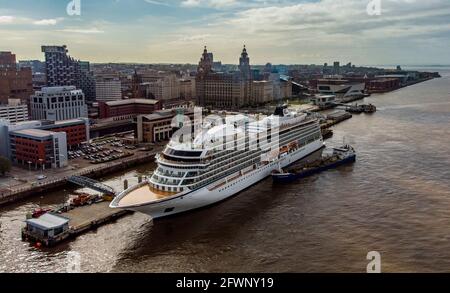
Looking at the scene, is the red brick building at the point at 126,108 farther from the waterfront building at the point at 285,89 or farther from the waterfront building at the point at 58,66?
the waterfront building at the point at 285,89

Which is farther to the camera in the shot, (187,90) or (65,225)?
(187,90)

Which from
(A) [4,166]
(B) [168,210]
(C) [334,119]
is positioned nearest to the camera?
(B) [168,210]

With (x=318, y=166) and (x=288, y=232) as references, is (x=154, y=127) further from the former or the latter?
(x=288, y=232)

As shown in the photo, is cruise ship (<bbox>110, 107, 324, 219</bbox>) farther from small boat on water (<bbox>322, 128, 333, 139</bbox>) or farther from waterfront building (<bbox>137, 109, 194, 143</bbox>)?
small boat on water (<bbox>322, 128, 333, 139</bbox>)

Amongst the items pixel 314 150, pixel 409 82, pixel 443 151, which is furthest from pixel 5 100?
pixel 409 82

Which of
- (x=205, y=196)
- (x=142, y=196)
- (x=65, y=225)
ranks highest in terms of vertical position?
(x=142, y=196)

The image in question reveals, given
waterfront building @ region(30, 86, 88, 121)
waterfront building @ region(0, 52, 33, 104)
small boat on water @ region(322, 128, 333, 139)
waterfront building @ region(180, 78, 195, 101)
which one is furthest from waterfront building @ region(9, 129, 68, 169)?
waterfront building @ region(180, 78, 195, 101)

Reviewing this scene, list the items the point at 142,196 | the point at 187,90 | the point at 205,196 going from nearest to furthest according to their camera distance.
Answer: the point at 142,196, the point at 205,196, the point at 187,90

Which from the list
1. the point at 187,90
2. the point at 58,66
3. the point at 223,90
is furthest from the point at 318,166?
the point at 187,90
